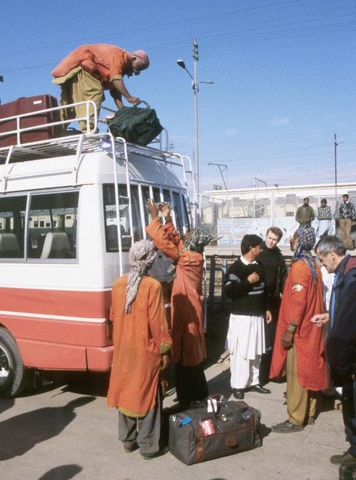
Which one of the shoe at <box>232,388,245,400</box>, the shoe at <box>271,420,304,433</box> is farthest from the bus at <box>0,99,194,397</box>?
the shoe at <box>271,420,304,433</box>

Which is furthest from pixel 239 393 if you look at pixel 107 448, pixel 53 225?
pixel 53 225

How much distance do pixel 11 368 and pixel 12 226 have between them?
5.39 feet

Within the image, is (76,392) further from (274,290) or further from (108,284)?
(274,290)

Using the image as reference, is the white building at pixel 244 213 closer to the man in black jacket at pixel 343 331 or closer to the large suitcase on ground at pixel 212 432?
the large suitcase on ground at pixel 212 432

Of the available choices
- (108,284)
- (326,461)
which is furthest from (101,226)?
(326,461)

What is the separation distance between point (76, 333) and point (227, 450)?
1.93 meters

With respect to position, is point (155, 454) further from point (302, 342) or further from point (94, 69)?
point (94, 69)

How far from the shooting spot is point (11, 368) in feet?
19.1

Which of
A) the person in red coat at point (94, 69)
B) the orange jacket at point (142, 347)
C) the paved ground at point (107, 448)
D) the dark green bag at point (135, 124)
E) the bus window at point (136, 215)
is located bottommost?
the paved ground at point (107, 448)

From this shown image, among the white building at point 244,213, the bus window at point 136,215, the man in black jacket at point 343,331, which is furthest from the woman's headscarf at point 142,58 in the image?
the white building at point 244,213

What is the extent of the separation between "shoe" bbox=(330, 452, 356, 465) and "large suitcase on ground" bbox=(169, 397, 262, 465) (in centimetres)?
65

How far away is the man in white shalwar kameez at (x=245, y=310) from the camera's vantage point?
5652 mm

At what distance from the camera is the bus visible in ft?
17.1

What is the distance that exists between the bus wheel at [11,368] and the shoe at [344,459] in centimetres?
343
